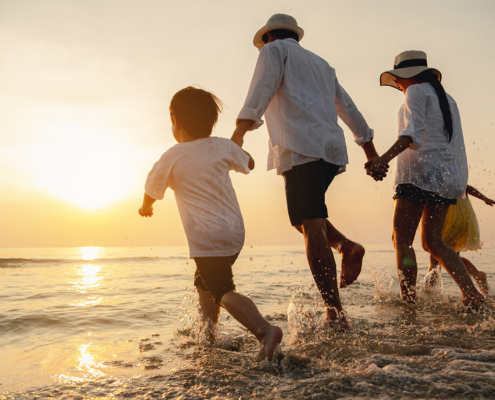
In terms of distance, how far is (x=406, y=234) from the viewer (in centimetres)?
321

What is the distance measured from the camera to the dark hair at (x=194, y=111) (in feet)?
7.65

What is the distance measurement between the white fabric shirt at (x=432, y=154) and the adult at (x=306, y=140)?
2.72 ft

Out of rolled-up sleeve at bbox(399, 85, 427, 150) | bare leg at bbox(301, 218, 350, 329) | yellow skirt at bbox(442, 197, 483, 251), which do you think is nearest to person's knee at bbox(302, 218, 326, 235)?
bare leg at bbox(301, 218, 350, 329)

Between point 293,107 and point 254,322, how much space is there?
4.82ft

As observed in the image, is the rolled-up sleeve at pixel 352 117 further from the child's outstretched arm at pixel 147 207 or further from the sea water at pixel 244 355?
the child's outstretched arm at pixel 147 207

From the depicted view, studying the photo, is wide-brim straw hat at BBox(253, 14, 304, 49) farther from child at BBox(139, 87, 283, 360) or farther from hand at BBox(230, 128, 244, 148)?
hand at BBox(230, 128, 244, 148)

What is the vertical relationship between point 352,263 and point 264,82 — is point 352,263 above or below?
below

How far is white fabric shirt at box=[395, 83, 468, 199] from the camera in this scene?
3.06 meters

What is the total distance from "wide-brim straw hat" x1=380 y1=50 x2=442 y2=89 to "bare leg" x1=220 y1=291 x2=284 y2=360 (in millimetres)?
2643

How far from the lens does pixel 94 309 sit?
3.73 meters

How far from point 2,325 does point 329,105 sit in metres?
3.27

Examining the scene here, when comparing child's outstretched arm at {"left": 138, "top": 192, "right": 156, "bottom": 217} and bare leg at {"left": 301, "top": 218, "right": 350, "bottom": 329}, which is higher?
child's outstretched arm at {"left": 138, "top": 192, "right": 156, "bottom": 217}

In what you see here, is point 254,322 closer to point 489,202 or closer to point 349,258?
point 349,258

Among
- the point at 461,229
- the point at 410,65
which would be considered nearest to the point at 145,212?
the point at 410,65
